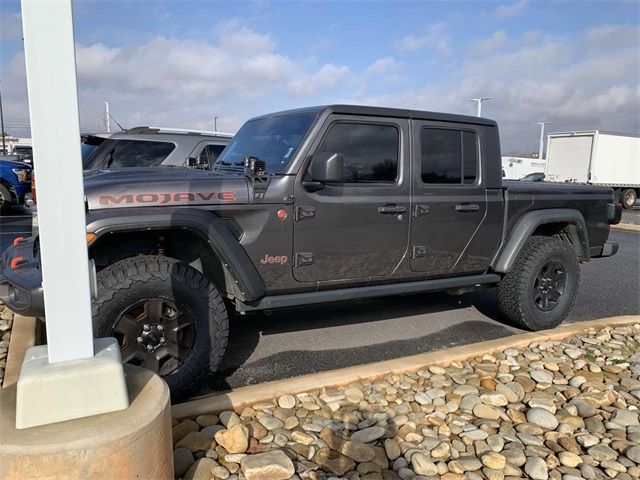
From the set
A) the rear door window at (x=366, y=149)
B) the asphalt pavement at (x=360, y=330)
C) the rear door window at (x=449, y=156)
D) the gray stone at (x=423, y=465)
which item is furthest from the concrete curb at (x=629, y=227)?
the gray stone at (x=423, y=465)

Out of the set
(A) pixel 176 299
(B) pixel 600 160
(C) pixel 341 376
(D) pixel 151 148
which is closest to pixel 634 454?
(C) pixel 341 376

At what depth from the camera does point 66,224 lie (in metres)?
1.86

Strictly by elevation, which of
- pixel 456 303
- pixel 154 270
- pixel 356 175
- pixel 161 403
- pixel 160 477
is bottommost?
pixel 456 303

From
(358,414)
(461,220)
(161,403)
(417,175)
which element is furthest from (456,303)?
(161,403)

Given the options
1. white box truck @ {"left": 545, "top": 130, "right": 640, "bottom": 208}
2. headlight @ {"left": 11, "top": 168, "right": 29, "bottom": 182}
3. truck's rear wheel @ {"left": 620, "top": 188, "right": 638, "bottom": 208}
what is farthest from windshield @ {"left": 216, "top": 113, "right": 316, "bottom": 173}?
truck's rear wheel @ {"left": 620, "top": 188, "right": 638, "bottom": 208}

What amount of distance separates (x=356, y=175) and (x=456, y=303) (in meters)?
2.68

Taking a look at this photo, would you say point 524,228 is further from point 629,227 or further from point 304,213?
point 629,227

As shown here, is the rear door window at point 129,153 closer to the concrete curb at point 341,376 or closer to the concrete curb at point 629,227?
the concrete curb at point 341,376

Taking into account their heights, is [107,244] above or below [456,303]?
above

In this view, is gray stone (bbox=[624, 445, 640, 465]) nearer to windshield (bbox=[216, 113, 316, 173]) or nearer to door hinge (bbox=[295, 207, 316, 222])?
door hinge (bbox=[295, 207, 316, 222])

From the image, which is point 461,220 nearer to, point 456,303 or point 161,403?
point 456,303

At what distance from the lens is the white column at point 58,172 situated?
69.5 inches

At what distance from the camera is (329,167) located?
11.3ft

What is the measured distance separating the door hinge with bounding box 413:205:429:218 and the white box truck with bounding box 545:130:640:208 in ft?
71.0
